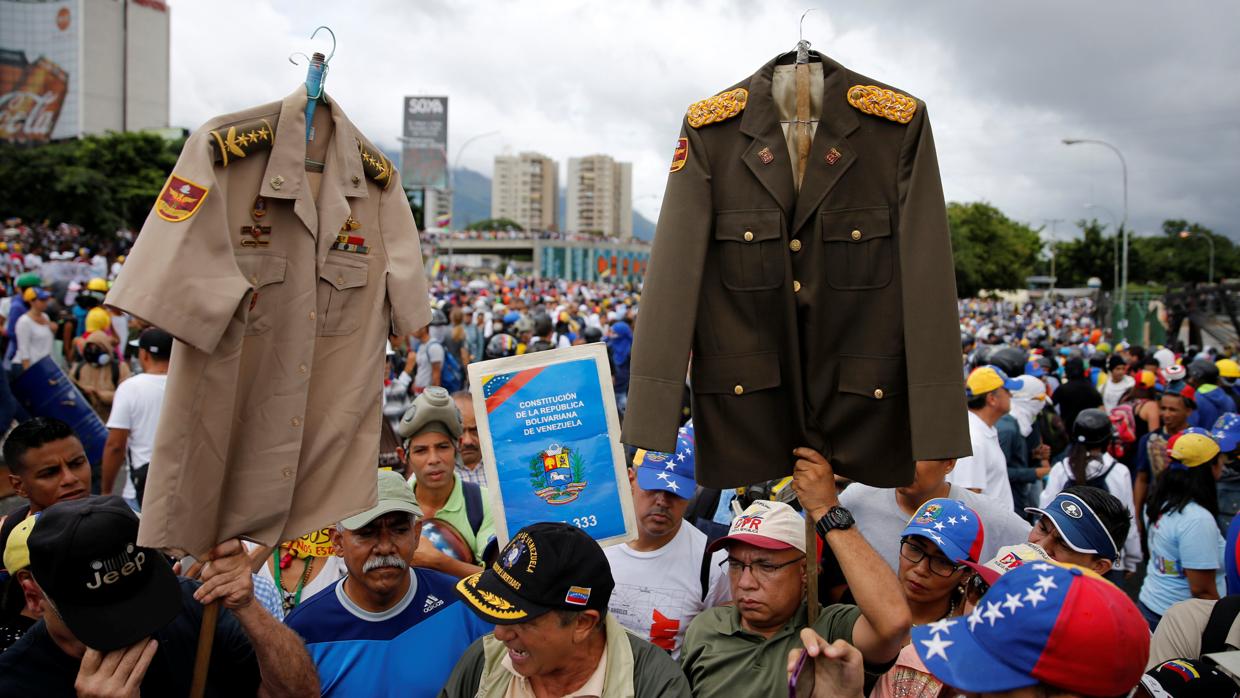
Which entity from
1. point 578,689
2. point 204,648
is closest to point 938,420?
point 578,689

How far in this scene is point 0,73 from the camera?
291 ft

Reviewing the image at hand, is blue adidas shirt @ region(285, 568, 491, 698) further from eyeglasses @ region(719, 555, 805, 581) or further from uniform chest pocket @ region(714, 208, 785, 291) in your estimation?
uniform chest pocket @ region(714, 208, 785, 291)

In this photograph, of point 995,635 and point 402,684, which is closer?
point 995,635

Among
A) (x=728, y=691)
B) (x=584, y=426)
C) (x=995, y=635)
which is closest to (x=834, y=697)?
(x=995, y=635)

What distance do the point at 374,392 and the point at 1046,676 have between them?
1991 mm

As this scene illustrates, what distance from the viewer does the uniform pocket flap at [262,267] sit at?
2462mm

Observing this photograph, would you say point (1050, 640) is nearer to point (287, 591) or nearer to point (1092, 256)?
point (287, 591)

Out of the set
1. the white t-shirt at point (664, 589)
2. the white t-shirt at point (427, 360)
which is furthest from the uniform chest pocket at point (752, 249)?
the white t-shirt at point (427, 360)

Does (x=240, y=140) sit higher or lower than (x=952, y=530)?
higher

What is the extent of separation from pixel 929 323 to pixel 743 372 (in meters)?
0.55

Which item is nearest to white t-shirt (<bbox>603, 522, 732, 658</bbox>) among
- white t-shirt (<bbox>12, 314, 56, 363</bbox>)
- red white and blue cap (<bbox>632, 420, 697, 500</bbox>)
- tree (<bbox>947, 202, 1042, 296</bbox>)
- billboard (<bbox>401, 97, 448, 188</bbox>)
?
red white and blue cap (<bbox>632, 420, 697, 500</bbox>)

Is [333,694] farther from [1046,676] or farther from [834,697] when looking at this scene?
[1046,676]

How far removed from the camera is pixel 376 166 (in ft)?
9.09

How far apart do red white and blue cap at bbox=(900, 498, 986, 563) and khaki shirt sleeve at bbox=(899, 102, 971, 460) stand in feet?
3.36
